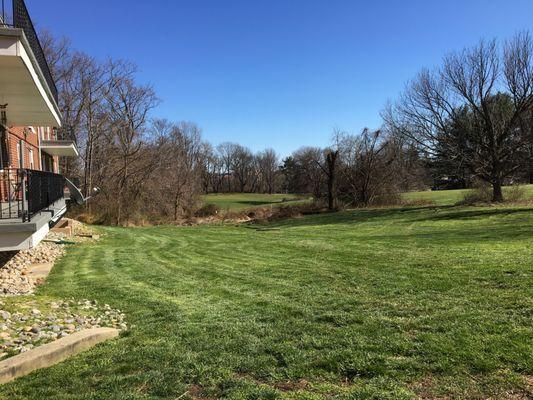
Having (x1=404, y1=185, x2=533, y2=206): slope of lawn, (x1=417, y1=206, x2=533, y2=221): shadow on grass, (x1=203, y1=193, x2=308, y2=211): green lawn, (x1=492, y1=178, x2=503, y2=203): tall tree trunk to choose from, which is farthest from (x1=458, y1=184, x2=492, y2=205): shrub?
(x1=203, y1=193, x2=308, y2=211): green lawn

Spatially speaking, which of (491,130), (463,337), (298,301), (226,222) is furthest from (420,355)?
(226,222)

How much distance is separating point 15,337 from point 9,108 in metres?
7.88

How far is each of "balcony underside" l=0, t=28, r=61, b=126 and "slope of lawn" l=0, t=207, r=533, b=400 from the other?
4.38m

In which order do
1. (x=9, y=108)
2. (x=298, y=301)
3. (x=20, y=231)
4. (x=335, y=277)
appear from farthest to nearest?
1. (x=9, y=108)
2. (x=335, y=277)
3. (x=298, y=301)
4. (x=20, y=231)

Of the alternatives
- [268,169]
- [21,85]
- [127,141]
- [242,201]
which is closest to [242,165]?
[268,169]

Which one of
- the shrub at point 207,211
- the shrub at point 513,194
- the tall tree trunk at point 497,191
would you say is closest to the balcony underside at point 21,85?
the shrub at point 207,211

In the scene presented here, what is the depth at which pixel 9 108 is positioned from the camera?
11.8m

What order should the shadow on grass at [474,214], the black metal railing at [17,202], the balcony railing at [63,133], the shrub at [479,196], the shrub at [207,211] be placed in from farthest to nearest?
the shrub at [207,211] < the shrub at [479,196] < the balcony railing at [63,133] < the shadow on grass at [474,214] < the black metal railing at [17,202]

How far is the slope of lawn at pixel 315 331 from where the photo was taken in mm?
4168

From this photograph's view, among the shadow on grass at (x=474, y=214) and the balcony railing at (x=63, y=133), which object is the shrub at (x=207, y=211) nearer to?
the balcony railing at (x=63, y=133)

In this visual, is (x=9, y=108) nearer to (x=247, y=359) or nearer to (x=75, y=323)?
(x=75, y=323)

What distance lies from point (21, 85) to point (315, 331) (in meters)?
7.96

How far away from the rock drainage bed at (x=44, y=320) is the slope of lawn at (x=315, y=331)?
0.40 meters

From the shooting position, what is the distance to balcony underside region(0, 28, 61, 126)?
7046mm
